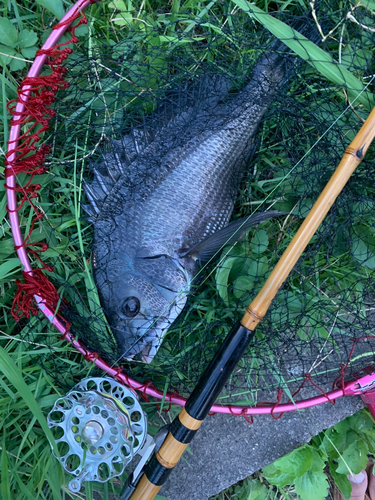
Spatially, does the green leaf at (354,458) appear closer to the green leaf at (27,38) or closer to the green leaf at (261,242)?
the green leaf at (261,242)

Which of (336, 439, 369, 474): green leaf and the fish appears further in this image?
(336, 439, 369, 474): green leaf

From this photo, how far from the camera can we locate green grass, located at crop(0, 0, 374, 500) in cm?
214

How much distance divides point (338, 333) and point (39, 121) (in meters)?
2.03

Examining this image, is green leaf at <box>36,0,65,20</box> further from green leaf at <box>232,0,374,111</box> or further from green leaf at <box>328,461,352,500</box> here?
green leaf at <box>328,461,352,500</box>

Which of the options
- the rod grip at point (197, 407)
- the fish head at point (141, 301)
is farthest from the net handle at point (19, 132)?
the rod grip at point (197, 407)

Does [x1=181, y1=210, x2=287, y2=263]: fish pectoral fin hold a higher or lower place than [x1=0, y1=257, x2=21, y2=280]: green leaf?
lower

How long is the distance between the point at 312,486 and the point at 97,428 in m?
1.34

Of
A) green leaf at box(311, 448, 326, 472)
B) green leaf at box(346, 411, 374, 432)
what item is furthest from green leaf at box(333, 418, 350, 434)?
green leaf at box(311, 448, 326, 472)

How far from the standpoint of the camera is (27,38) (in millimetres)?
2154

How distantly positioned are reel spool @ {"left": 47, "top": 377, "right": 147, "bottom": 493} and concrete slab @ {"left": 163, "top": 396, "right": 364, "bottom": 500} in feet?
1.46

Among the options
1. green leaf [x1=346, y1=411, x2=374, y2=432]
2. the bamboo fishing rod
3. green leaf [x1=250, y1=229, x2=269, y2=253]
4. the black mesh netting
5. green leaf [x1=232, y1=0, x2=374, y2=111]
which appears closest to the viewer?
the bamboo fishing rod

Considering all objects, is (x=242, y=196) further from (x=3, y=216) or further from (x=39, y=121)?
(x=3, y=216)

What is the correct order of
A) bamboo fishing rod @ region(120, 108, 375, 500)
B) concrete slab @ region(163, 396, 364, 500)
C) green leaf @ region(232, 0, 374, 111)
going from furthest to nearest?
concrete slab @ region(163, 396, 364, 500)
green leaf @ region(232, 0, 374, 111)
bamboo fishing rod @ region(120, 108, 375, 500)

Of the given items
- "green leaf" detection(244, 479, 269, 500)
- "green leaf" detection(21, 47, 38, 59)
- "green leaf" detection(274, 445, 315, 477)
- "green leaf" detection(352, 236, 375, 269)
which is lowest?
"green leaf" detection(244, 479, 269, 500)
